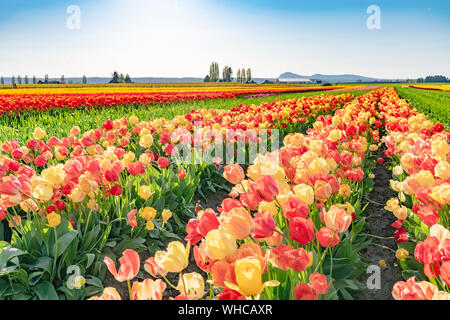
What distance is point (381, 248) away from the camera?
9.18ft

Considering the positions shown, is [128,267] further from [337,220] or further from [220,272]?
[337,220]

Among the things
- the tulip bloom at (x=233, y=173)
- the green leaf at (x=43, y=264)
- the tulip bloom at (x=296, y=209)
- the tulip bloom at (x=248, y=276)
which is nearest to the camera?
the tulip bloom at (x=248, y=276)

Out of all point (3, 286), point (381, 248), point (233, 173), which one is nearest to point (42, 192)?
point (3, 286)

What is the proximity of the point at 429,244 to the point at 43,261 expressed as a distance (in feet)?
6.78

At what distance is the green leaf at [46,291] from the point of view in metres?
1.92

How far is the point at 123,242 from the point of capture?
8.52ft

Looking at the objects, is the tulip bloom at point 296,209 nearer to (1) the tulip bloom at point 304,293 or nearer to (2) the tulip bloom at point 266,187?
(2) the tulip bloom at point 266,187

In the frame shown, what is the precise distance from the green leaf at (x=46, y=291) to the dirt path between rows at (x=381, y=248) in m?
1.83

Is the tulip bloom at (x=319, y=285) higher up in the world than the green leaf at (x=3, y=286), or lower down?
higher up

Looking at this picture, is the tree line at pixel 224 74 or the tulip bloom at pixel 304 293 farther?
the tree line at pixel 224 74

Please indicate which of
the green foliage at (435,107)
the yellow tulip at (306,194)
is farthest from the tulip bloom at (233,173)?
the green foliage at (435,107)

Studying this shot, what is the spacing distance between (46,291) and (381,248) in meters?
2.55

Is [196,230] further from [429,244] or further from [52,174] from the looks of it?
[52,174]

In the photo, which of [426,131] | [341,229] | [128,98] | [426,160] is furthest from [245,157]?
[128,98]
